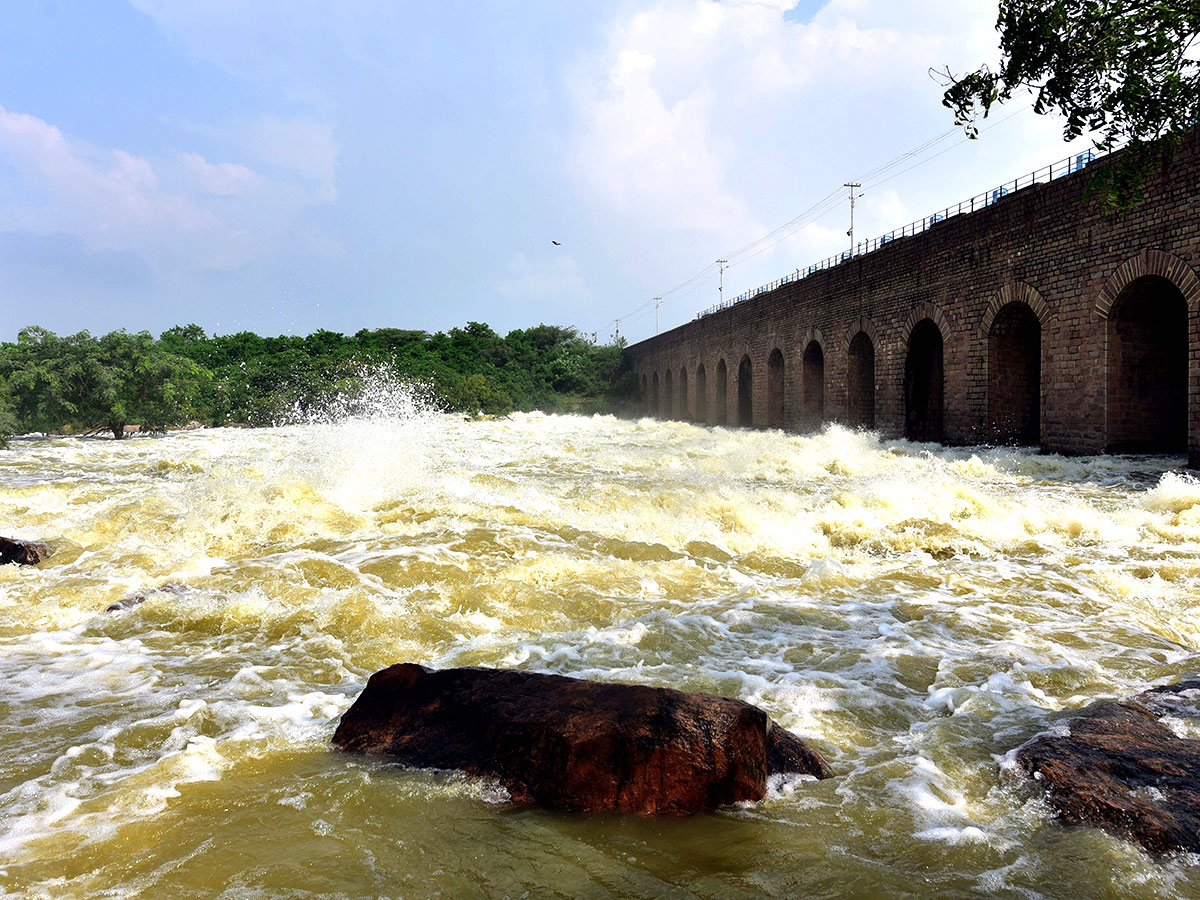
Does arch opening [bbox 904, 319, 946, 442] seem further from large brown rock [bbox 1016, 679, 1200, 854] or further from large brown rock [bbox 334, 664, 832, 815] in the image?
large brown rock [bbox 334, 664, 832, 815]

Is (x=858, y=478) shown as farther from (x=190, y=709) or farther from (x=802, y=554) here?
(x=190, y=709)

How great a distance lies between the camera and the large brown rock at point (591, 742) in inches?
91.9

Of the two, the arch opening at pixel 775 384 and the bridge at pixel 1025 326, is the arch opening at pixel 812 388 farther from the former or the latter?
the arch opening at pixel 775 384

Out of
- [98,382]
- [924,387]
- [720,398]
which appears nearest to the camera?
[924,387]

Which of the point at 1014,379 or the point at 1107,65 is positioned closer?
the point at 1107,65

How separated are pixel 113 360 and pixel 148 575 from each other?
20.4 metres

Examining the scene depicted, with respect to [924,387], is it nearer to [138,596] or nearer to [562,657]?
[562,657]

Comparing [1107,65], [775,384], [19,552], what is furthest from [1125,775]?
[775,384]

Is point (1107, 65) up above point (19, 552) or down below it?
above

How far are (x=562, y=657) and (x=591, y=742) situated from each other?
172cm

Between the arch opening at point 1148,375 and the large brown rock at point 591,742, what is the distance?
13322 mm

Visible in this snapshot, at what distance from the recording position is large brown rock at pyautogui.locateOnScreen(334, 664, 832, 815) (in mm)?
2334

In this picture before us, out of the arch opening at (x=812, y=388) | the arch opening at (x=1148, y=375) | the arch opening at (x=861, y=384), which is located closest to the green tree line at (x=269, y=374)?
the arch opening at (x=812, y=388)

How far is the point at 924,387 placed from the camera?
1989 cm
